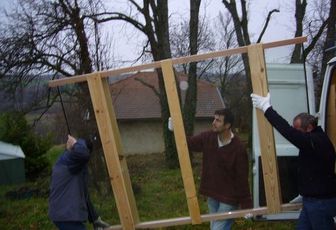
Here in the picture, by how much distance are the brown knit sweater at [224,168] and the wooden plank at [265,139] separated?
0.22 metres

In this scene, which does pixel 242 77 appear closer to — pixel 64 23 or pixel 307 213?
pixel 307 213

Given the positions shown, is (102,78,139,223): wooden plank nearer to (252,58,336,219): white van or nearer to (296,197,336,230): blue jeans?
(252,58,336,219): white van

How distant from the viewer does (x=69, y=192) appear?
4.60m

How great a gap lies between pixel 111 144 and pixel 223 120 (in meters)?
1.08

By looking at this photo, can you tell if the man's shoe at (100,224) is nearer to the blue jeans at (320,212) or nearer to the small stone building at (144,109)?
the small stone building at (144,109)

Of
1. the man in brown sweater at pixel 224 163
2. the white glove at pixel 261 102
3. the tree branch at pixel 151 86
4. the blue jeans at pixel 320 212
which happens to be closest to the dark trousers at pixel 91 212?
the man in brown sweater at pixel 224 163

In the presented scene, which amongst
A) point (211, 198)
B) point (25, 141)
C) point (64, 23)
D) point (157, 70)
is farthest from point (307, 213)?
point (25, 141)

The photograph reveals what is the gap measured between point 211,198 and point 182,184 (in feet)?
1.14

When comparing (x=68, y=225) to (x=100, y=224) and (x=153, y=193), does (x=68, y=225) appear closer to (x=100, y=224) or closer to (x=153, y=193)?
(x=100, y=224)

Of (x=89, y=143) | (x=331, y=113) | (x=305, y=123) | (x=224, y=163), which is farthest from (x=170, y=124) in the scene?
(x=331, y=113)

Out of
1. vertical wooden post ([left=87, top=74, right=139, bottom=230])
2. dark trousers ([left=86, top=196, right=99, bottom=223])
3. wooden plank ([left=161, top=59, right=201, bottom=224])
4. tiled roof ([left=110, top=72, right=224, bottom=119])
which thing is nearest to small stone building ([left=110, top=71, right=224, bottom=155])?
tiled roof ([left=110, top=72, right=224, bottom=119])

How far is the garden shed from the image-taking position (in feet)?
60.1

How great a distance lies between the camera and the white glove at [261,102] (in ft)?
13.5

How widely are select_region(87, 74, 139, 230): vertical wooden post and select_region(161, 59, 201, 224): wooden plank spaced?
0.59 metres
